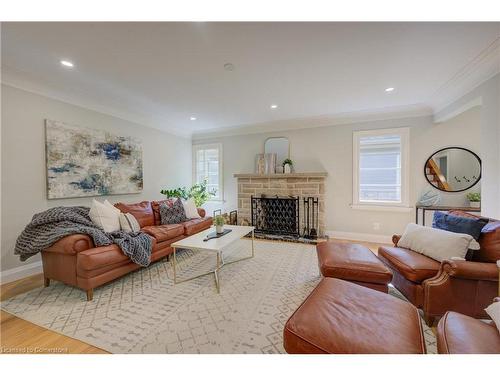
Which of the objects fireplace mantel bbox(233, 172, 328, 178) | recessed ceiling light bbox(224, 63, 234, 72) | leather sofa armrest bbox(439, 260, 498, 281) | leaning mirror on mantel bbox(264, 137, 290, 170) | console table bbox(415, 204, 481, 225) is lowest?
leather sofa armrest bbox(439, 260, 498, 281)

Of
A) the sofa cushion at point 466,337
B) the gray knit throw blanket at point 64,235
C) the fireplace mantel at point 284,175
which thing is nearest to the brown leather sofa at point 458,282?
the sofa cushion at point 466,337

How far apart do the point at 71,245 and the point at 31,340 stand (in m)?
0.76

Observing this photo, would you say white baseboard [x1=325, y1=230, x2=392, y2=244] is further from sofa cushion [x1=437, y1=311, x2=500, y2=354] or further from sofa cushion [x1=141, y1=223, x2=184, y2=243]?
sofa cushion [x1=437, y1=311, x2=500, y2=354]

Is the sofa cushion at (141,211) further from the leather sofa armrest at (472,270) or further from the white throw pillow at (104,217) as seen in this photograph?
the leather sofa armrest at (472,270)

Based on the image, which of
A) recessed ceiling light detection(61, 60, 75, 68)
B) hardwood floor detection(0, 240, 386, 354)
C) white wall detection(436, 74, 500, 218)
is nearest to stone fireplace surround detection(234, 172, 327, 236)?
white wall detection(436, 74, 500, 218)

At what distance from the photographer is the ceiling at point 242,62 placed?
1713mm

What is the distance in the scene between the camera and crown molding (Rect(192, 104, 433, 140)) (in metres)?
3.61

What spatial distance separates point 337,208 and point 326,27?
3315mm

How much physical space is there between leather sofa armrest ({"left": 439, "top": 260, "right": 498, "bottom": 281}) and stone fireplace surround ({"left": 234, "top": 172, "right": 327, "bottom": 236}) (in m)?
2.62

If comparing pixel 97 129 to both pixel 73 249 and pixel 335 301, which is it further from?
→ pixel 335 301

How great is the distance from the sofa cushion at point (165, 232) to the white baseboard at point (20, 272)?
1.35 metres

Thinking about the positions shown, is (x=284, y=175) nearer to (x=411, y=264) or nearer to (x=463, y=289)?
(x=411, y=264)

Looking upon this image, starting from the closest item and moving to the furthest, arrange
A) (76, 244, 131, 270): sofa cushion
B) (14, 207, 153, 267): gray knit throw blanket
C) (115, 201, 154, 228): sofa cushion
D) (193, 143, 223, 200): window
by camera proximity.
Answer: (76, 244, 131, 270): sofa cushion, (14, 207, 153, 267): gray knit throw blanket, (115, 201, 154, 228): sofa cushion, (193, 143, 223, 200): window

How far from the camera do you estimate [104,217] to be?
2.60m
